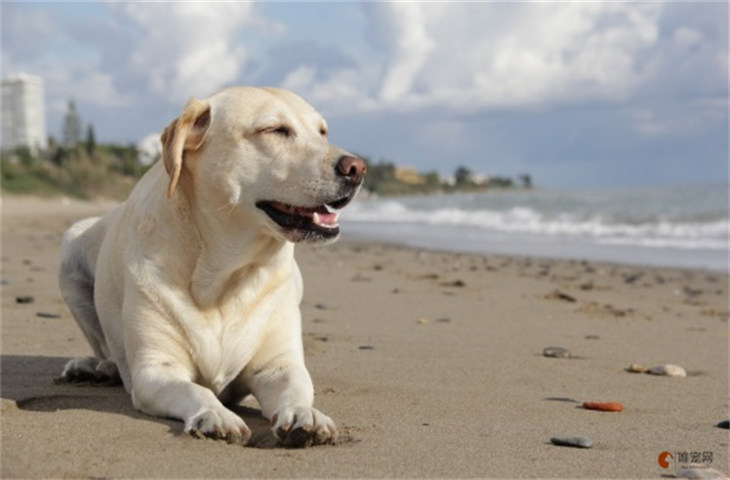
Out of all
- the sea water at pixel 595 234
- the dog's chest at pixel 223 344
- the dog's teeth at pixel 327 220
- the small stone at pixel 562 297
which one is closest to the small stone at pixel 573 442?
the dog's teeth at pixel 327 220

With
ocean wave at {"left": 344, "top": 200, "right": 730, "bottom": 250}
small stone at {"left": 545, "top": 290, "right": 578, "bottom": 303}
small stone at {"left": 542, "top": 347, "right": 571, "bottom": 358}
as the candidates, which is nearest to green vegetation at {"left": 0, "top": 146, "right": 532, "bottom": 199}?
ocean wave at {"left": 344, "top": 200, "right": 730, "bottom": 250}

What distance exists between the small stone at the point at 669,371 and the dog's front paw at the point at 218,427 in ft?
9.81

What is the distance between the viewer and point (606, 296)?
9328mm

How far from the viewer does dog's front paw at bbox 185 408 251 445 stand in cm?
326

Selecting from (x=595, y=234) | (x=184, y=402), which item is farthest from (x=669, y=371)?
(x=595, y=234)

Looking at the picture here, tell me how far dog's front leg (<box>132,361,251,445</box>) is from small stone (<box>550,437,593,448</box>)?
1205 mm

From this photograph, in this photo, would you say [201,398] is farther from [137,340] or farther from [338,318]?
[338,318]

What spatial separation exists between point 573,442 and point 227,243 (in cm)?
173

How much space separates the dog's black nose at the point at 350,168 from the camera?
3.79m

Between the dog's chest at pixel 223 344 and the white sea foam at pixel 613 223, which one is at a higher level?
the white sea foam at pixel 613 223

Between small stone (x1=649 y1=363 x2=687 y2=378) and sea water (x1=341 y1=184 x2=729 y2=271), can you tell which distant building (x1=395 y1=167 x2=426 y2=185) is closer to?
sea water (x1=341 y1=184 x2=729 y2=271)

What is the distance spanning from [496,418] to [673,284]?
24.1 feet

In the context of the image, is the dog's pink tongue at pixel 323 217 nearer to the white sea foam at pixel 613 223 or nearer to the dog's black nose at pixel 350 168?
the dog's black nose at pixel 350 168

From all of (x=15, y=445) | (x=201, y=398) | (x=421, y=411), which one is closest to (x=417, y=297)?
(x=421, y=411)
